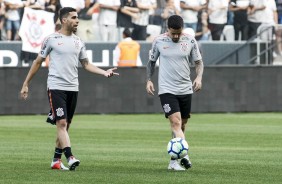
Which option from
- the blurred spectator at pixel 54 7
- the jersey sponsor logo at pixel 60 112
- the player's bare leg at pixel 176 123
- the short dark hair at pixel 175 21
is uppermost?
the short dark hair at pixel 175 21

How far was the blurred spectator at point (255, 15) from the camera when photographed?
105 ft

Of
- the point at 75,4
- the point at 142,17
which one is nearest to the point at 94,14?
the point at 75,4

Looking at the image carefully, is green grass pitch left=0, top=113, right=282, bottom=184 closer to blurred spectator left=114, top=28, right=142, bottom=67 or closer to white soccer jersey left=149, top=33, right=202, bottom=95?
white soccer jersey left=149, top=33, right=202, bottom=95

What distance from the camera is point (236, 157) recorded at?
17062 mm

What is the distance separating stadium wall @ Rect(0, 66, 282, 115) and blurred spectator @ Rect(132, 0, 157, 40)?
134 cm

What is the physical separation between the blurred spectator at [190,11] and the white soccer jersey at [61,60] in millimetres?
16742

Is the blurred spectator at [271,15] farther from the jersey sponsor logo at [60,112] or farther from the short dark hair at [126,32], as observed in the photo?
the jersey sponsor logo at [60,112]

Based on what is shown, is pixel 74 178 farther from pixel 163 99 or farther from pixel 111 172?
pixel 163 99

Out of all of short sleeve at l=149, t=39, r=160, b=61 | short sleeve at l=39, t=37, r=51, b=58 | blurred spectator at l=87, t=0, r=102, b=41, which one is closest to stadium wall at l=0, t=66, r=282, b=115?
blurred spectator at l=87, t=0, r=102, b=41

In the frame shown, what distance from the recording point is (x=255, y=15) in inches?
1273

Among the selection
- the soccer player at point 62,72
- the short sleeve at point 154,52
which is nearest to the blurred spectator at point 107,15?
the short sleeve at point 154,52

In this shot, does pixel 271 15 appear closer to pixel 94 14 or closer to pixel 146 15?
pixel 146 15

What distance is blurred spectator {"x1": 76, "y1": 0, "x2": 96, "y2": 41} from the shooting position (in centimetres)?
3053

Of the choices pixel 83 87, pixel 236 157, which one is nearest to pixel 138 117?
pixel 83 87
